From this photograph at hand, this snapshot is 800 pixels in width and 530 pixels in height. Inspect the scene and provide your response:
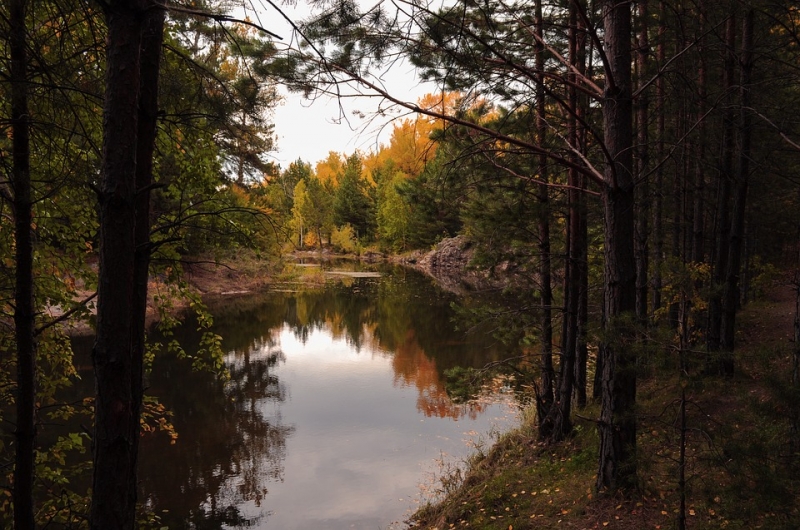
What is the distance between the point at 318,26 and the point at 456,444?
907 centimetres

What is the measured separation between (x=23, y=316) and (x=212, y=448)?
24.1 ft

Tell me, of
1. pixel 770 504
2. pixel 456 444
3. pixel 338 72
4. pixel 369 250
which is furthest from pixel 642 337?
pixel 369 250

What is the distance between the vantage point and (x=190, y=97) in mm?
4098

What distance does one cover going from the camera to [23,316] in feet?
12.4

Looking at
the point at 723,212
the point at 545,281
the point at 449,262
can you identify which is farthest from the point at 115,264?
the point at 449,262

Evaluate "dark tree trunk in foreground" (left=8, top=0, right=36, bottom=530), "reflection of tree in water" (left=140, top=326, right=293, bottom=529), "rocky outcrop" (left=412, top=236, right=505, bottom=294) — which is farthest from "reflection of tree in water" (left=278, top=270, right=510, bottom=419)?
"dark tree trunk in foreground" (left=8, top=0, right=36, bottom=530)

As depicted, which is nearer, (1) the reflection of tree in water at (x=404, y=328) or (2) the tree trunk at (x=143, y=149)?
(2) the tree trunk at (x=143, y=149)

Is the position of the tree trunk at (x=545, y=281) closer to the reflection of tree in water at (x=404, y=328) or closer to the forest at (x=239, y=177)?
the forest at (x=239, y=177)

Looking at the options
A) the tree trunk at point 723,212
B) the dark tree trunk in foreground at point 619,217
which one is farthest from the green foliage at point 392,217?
the dark tree trunk in foreground at point 619,217

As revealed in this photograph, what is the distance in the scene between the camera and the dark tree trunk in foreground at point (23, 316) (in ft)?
11.7

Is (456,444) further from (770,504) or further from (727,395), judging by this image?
(770,504)

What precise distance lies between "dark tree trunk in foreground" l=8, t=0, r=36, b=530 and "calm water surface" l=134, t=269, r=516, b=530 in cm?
464

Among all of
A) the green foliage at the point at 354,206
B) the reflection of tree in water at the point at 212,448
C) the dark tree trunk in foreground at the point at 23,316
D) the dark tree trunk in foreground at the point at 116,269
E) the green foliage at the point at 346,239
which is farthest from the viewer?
the green foliage at the point at 346,239

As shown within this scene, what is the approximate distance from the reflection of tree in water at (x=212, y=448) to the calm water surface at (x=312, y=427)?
0.03 meters
